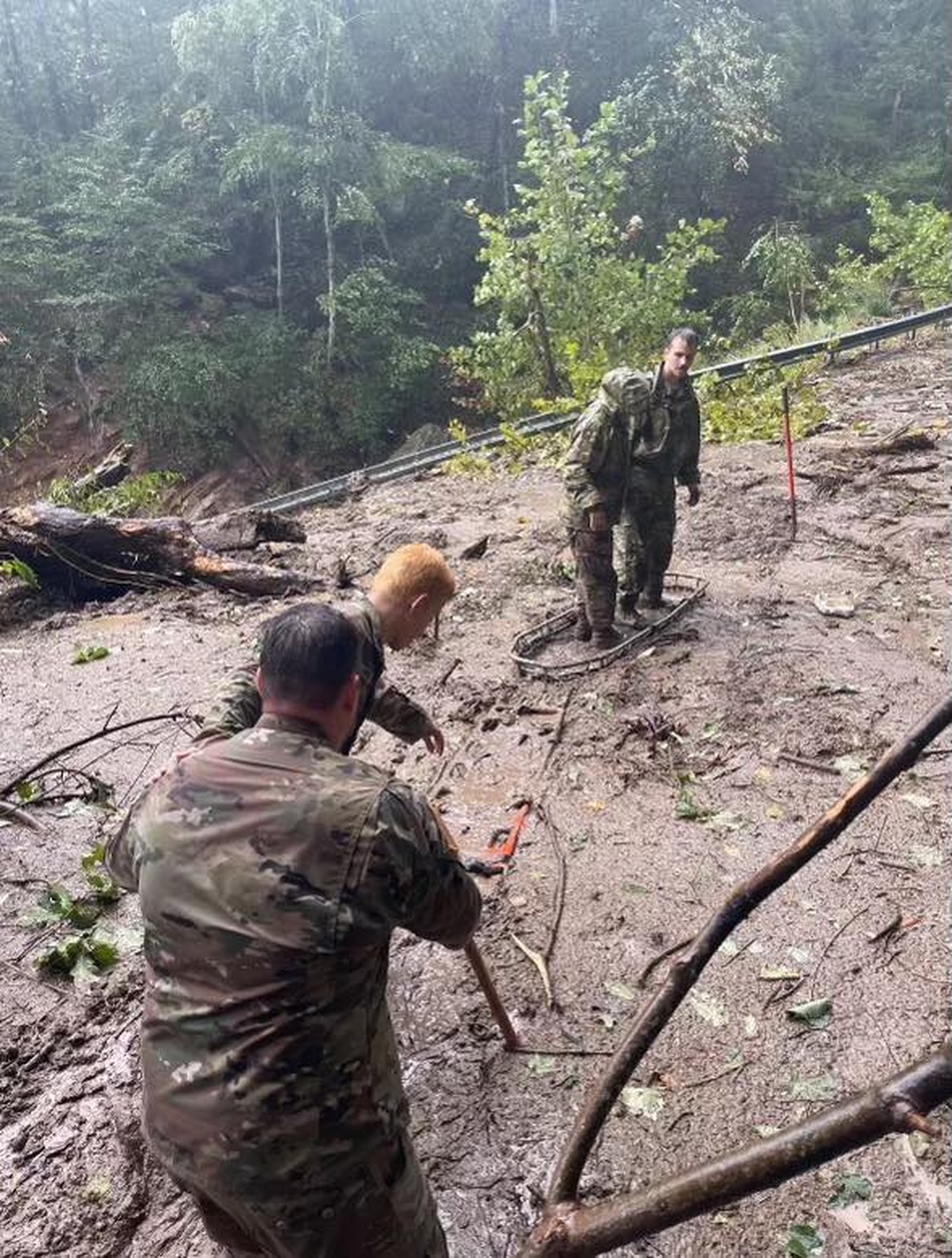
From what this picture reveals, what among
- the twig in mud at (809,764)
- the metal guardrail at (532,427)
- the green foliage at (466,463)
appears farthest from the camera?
the metal guardrail at (532,427)

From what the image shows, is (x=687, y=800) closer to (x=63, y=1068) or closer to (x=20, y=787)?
(x=63, y=1068)

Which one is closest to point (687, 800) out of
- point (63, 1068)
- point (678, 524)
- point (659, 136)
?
point (63, 1068)

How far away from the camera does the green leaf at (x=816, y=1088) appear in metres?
2.85

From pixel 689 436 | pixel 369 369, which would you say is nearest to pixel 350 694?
pixel 689 436

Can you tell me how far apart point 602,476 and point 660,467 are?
21.2 inches

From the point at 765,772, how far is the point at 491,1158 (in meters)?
2.63

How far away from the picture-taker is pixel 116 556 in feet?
28.6

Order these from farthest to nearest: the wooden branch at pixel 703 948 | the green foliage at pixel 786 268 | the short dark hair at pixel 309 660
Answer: the green foliage at pixel 786 268 → the short dark hair at pixel 309 660 → the wooden branch at pixel 703 948

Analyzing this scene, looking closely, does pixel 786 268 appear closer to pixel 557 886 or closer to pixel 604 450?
pixel 604 450

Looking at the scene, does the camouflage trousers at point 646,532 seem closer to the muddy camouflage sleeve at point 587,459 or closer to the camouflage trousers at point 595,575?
the camouflage trousers at point 595,575

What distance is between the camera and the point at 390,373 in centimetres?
2122

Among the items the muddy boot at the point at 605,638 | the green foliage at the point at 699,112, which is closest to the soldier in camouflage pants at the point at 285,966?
the muddy boot at the point at 605,638

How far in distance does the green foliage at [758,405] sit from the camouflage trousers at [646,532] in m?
5.09

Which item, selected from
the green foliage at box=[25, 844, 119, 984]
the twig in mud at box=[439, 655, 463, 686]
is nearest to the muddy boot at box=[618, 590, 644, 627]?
the twig in mud at box=[439, 655, 463, 686]
